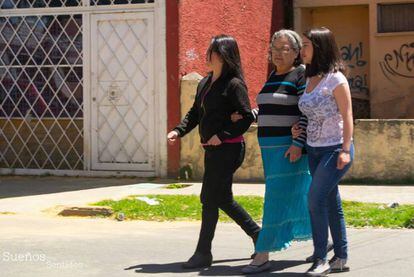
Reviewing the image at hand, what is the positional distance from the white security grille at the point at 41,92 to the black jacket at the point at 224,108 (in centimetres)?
710

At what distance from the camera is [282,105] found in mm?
6496

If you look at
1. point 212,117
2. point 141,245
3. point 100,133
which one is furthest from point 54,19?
point 212,117

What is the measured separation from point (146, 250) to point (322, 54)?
2745 millimetres

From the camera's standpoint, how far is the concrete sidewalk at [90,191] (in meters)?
10.8

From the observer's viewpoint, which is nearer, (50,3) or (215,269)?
(215,269)

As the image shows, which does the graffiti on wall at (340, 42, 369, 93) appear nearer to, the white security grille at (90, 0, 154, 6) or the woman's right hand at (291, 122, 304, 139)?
the white security grille at (90, 0, 154, 6)

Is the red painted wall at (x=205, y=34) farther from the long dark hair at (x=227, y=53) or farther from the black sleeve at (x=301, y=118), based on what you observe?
the black sleeve at (x=301, y=118)

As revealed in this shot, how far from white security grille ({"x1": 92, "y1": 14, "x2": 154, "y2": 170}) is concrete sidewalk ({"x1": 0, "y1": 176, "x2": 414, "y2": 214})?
0.47 m

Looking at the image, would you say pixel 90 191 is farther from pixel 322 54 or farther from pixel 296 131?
pixel 322 54

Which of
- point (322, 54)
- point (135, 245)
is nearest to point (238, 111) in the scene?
point (322, 54)

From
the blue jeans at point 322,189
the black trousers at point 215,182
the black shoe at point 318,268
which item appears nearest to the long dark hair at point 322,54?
the blue jeans at point 322,189

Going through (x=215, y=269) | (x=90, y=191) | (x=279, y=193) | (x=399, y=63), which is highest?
(x=399, y=63)

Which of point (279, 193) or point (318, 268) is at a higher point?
point (279, 193)

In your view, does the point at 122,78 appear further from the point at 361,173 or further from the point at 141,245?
the point at 141,245
